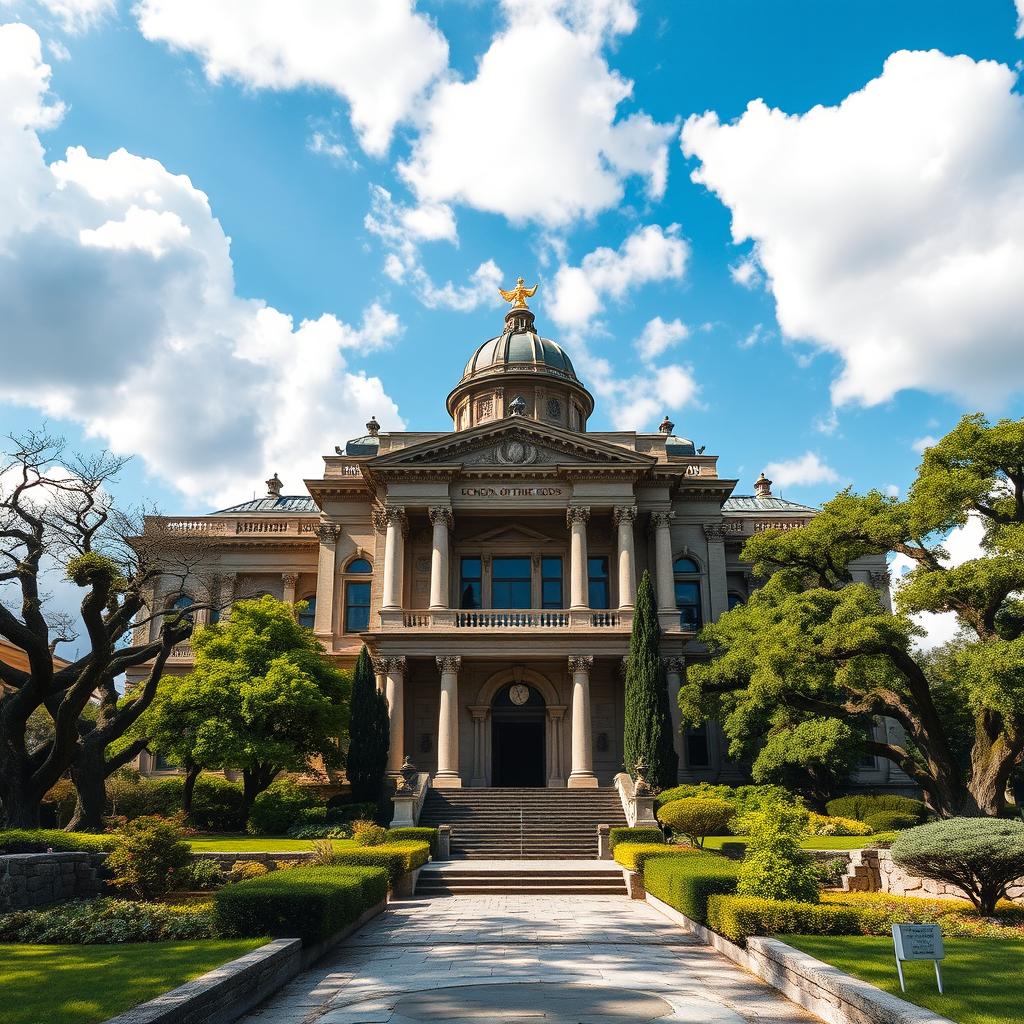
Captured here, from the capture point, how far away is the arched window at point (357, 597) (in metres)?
37.8

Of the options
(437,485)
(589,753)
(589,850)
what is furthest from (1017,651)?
(437,485)

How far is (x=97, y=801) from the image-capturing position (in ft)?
72.1

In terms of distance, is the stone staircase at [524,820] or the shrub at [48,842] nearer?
the shrub at [48,842]

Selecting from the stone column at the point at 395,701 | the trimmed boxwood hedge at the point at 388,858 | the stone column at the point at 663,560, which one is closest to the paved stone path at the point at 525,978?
the trimmed boxwood hedge at the point at 388,858

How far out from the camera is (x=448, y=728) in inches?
1232

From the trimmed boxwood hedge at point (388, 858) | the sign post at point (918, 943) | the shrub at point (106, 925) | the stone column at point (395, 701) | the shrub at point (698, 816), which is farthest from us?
the stone column at point (395, 701)

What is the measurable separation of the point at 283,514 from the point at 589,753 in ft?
61.5

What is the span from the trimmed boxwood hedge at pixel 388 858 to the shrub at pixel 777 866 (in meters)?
7.49

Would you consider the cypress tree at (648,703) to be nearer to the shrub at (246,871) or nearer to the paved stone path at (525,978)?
the paved stone path at (525,978)

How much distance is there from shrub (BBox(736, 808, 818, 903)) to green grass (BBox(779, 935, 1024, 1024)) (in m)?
0.89

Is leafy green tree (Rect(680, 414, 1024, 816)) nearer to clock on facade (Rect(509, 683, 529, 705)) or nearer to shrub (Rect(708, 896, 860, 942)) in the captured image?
clock on facade (Rect(509, 683, 529, 705))

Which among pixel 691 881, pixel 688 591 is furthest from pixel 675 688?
pixel 691 881

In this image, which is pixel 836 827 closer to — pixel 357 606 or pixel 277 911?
pixel 277 911

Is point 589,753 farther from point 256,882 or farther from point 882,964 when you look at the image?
point 882,964
